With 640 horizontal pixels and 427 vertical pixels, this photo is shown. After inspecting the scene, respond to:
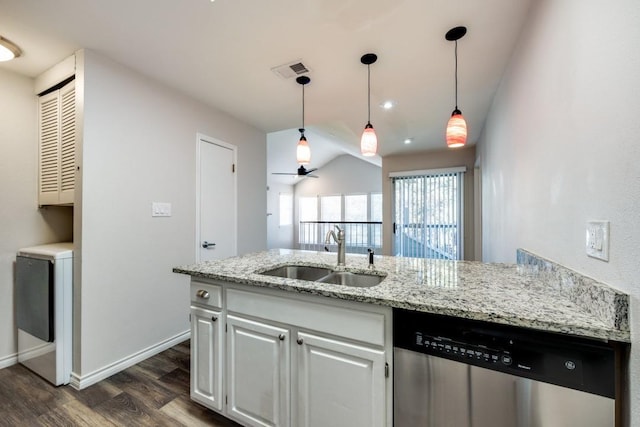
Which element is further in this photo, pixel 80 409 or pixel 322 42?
pixel 322 42

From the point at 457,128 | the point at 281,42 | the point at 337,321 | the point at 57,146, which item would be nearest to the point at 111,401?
the point at 337,321

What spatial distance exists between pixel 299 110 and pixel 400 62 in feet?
4.32

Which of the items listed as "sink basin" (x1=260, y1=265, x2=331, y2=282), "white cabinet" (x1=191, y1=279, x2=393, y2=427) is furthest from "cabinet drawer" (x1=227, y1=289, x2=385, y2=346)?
"sink basin" (x1=260, y1=265, x2=331, y2=282)

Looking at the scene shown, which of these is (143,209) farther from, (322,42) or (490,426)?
(490,426)

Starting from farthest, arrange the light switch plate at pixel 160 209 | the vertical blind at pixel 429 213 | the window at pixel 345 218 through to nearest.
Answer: the window at pixel 345 218, the vertical blind at pixel 429 213, the light switch plate at pixel 160 209

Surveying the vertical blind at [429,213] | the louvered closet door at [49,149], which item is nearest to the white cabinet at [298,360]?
the louvered closet door at [49,149]

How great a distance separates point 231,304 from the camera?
150 centimetres

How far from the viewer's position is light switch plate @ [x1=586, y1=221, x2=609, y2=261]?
0.85 meters

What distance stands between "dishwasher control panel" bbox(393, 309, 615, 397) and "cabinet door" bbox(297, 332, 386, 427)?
0.62 feet

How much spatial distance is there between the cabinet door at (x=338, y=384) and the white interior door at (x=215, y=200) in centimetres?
201

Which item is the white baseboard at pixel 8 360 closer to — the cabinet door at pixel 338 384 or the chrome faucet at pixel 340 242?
the cabinet door at pixel 338 384

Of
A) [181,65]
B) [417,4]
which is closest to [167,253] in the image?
[181,65]

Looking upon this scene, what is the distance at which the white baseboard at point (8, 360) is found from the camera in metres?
2.19

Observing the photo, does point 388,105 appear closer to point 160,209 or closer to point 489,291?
point 489,291
